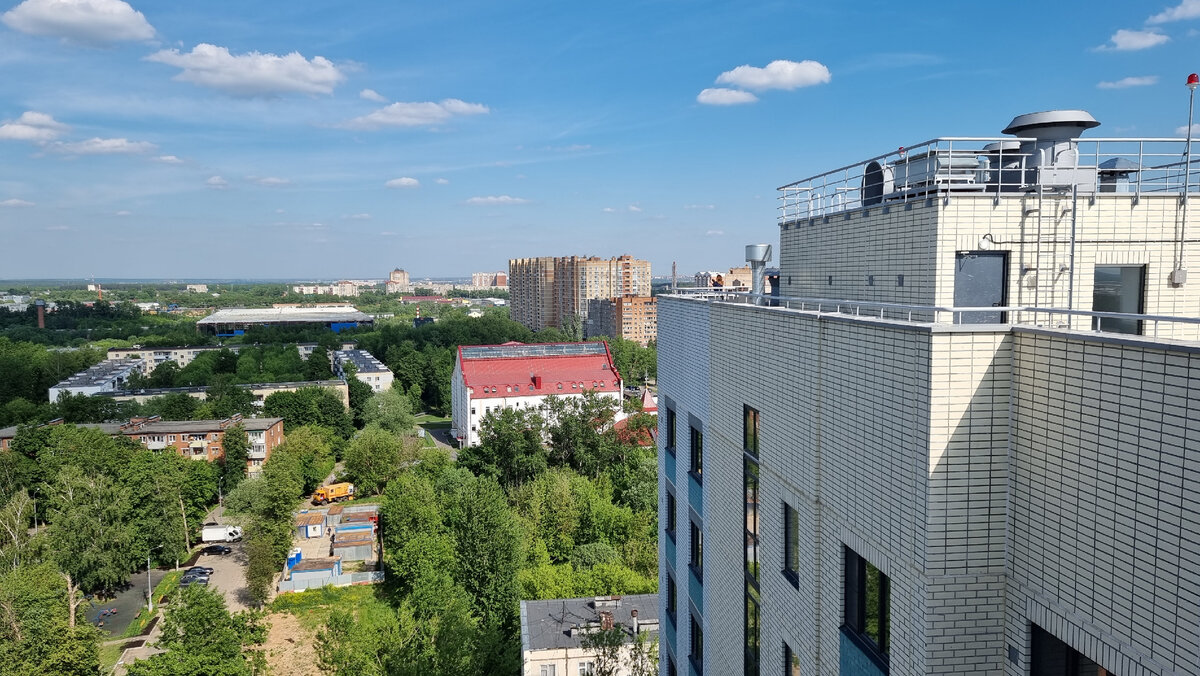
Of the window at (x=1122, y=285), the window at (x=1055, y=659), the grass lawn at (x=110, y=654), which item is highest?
the window at (x=1122, y=285)

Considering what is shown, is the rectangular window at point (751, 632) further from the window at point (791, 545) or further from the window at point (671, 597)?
the window at point (671, 597)

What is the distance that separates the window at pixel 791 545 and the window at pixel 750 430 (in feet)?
4.39

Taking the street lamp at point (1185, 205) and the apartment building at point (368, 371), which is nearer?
the street lamp at point (1185, 205)

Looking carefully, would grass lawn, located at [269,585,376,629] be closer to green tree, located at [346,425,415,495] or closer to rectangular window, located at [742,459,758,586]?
green tree, located at [346,425,415,495]

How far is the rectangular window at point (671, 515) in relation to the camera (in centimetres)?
1739

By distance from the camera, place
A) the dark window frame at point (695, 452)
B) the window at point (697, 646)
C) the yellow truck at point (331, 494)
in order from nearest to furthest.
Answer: the dark window frame at point (695, 452) < the window at point (697, 646) < the yellow truck at point (331, 494)

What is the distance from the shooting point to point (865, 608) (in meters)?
7.59

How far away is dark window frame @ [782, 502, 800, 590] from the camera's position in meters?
9.20

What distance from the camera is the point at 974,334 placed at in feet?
19.1

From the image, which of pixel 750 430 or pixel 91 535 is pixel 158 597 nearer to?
pixel 91 535

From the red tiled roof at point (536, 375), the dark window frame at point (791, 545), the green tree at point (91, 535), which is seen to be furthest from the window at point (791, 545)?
the red tiled roof at point (536, 375)

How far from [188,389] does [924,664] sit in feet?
325

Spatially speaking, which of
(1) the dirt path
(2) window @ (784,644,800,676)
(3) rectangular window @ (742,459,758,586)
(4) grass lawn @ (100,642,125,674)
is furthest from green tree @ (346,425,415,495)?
(2) window @ (784,644,800,676)

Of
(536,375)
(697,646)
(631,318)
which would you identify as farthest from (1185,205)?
(631,318)
